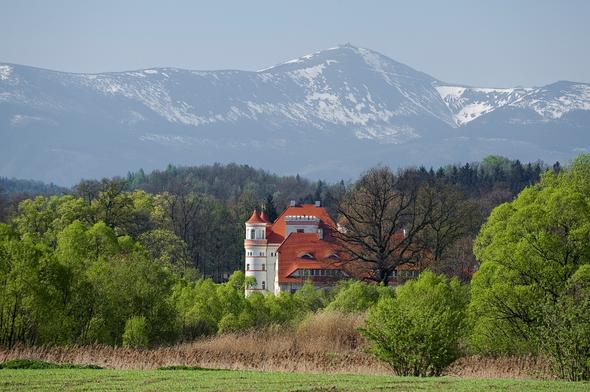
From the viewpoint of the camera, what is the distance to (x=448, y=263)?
8612 cm

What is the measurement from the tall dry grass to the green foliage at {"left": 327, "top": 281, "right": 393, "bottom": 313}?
6380 millimetres

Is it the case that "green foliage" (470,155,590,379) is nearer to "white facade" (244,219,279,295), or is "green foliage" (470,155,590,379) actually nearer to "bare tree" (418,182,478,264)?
"bare tree" (418,182,478,264)

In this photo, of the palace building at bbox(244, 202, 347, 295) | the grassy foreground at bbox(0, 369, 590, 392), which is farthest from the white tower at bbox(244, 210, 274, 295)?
the grassy foreground at bbox(0, 369, 590, 392)

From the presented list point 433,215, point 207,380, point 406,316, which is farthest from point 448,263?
point 207,380

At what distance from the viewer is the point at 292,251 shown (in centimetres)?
11044

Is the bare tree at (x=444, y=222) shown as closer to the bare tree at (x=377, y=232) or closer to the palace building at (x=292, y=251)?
Result: the bare tree at (x=377, y=232)

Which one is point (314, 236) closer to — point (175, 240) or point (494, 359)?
point (175, 240)

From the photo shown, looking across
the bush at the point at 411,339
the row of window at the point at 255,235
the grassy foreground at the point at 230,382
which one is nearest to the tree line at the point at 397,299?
the bush at the point at 411,339

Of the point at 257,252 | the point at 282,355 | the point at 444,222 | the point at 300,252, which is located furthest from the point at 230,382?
the point at 257,252

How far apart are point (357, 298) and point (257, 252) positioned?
55.8m

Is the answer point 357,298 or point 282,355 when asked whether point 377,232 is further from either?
point 282,355

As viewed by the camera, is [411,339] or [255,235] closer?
[411,339]

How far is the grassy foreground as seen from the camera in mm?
28250

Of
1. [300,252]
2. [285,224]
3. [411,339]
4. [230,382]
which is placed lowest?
[300,252]
